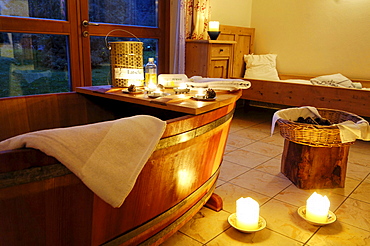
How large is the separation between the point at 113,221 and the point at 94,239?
9 cm

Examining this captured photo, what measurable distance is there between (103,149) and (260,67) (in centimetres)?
416

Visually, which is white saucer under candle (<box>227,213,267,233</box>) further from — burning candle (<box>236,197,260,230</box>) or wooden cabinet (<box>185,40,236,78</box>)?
wooden cabinet (<box>185,40,236,78</box>)

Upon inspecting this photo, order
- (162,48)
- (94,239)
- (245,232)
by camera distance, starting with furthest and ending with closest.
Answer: (162,48) → (245,232) → (94,239)

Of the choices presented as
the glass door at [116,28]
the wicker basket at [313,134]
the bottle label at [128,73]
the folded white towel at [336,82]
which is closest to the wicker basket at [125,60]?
the bottle label at [128,73]

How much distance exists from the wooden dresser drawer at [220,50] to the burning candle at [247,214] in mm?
2626

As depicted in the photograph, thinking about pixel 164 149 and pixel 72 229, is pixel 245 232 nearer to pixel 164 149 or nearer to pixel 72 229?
pixel 164 149

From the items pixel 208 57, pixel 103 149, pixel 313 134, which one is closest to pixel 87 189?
pixel 103 149

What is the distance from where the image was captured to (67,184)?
1024 mm

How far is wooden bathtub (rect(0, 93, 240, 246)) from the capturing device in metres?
0.96

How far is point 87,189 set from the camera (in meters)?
1.07

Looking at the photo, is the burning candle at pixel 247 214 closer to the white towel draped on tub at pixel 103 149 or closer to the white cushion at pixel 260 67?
the white towel draped on tub at pixel 103 149

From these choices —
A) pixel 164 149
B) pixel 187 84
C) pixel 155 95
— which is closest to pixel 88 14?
pixel 187 84

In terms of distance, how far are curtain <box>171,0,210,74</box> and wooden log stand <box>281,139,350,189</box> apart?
7.01 ft

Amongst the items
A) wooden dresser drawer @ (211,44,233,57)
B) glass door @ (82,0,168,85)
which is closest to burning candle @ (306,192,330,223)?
glass door @ (82,0,168,85)
